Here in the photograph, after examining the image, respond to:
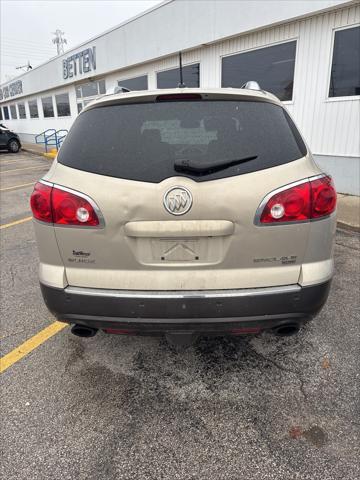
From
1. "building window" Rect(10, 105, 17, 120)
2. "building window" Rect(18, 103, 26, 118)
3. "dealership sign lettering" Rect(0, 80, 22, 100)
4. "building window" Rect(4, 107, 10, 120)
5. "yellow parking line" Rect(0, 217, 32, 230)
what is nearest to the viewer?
"yellow parking line" Rect(0, 217, 32, 230)

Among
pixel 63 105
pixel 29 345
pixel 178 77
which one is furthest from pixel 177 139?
pixel 63 105

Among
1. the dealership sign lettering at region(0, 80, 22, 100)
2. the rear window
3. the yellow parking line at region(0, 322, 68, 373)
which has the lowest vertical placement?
the yellow parking line at region(0, 322, 68, 373)

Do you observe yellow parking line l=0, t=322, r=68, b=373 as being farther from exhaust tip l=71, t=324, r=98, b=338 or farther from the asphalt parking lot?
exhaust tip l=71, t=324, r=98, b=338

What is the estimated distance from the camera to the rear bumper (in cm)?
193

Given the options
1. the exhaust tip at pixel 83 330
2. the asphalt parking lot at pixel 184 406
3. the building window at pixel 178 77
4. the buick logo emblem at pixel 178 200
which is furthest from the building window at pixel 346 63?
the exhaust tip at pixel 83 330

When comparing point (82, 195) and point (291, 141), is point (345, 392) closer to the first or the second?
point (291, 141)

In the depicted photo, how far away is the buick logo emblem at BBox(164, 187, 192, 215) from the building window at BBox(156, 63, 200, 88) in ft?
31.2

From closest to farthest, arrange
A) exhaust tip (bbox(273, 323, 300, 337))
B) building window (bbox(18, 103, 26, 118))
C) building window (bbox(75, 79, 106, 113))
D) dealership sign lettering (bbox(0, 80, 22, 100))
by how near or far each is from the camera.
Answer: exhaust tip (bbox(273, 323, 300, 337)), building window (bbox(75, 79, 106, 113)), dealership sign lettering (bbox(0, 80, 22, 100)), building window (bbox(18, 103, 26, 118))

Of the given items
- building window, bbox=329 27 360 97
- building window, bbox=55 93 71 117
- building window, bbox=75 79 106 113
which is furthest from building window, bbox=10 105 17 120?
building window, bbox=329 27 360 97

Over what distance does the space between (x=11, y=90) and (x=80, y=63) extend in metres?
18.9

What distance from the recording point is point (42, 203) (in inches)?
79.9

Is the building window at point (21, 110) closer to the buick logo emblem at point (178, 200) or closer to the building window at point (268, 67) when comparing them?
the building window at point (268, 67)

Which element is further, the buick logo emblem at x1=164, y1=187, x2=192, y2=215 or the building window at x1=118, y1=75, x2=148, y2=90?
the building window at x1=118, y1=75, x2=148, y2=90

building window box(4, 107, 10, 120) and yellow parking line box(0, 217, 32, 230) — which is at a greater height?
building window box(4, 107, 10, 120)
